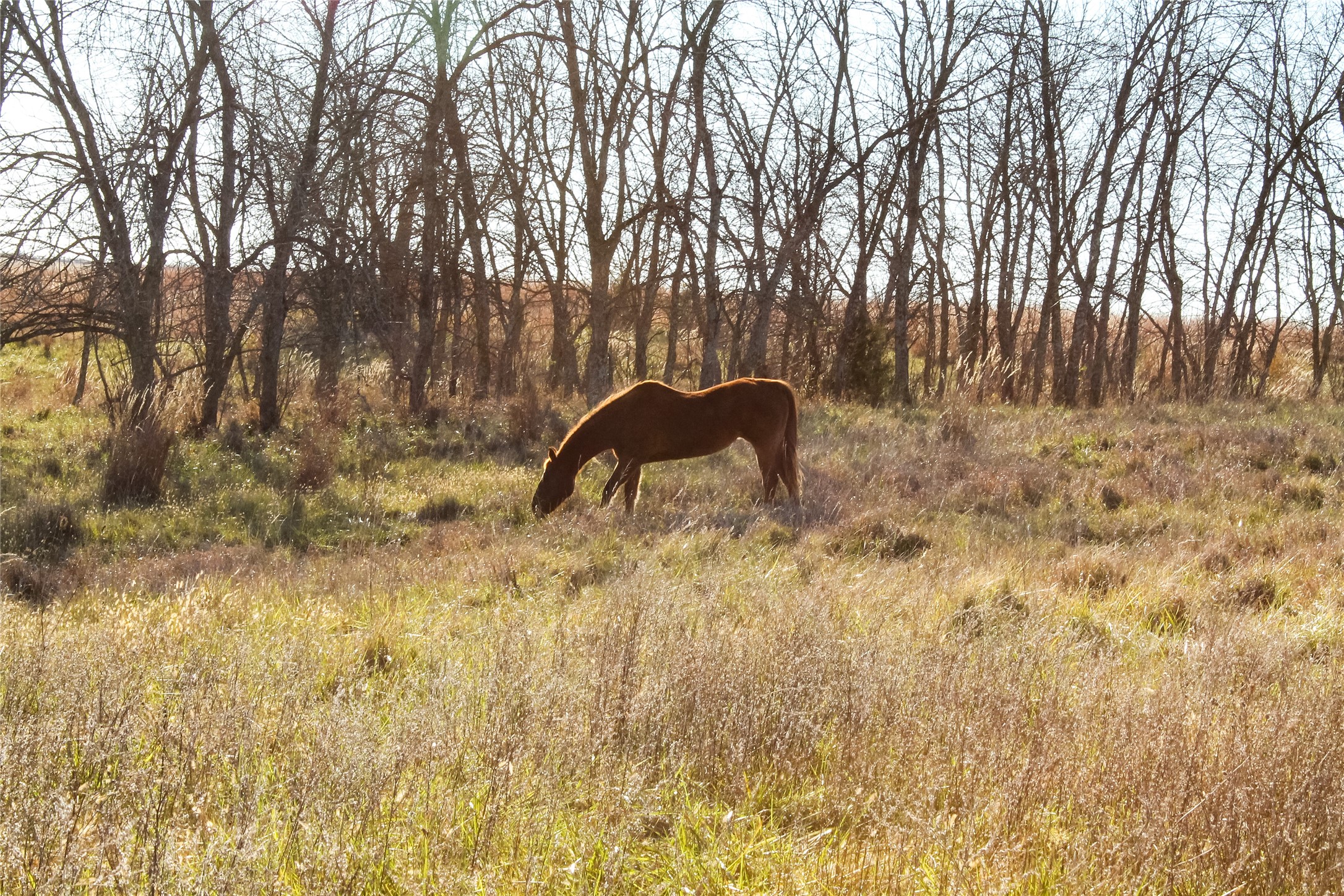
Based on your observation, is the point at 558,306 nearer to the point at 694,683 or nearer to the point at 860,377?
the point at 860,377

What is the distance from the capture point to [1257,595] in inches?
212

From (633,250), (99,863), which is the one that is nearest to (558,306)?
(633,250)

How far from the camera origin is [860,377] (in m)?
18.0

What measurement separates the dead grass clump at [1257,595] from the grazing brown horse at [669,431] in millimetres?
3812

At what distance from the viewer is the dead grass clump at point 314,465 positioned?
979cm

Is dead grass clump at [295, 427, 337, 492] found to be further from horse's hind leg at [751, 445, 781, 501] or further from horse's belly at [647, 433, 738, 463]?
horse's hind leg at [751, 445, 781, 501]

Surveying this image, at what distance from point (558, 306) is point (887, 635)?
49.7 ft

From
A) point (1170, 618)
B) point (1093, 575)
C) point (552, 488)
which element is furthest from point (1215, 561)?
point (552, 488)

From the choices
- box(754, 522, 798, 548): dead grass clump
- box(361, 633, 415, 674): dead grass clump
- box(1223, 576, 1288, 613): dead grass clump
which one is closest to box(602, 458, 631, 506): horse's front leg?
box(754, 522, 798, 548): dead grass clump

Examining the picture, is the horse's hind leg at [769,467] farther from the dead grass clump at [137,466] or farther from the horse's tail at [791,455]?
the dead grass clump at [137,466]

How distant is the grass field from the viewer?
235 cm

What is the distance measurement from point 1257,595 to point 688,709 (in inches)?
155

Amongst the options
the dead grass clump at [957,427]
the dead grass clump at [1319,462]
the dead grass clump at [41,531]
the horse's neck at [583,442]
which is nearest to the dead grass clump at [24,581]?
the dead grass clump at [41,531]

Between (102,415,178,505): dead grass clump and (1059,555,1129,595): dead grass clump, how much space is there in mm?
8144
